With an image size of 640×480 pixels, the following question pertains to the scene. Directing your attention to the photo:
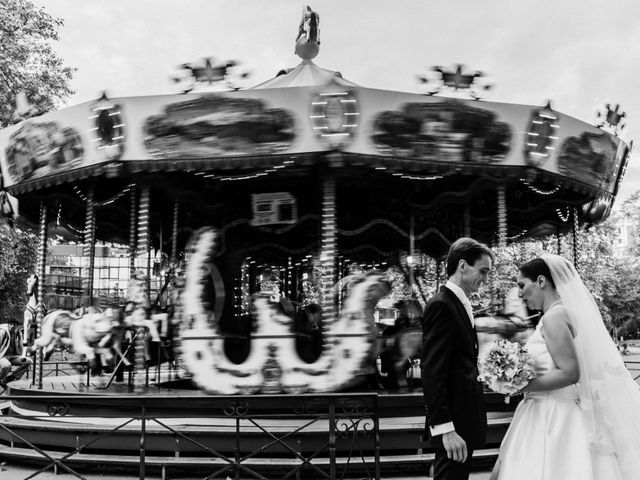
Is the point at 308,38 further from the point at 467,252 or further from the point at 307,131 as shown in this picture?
the point at 467,252

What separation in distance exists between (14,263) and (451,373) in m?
21.3

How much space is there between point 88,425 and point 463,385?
5176 mm

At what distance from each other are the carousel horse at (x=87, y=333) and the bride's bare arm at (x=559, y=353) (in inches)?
253

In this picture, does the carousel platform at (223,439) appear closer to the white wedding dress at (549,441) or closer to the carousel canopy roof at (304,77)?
the white wedding dress at (549,441)

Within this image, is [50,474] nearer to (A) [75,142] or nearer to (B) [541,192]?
(A) [75,142]

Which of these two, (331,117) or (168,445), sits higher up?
(331,117)

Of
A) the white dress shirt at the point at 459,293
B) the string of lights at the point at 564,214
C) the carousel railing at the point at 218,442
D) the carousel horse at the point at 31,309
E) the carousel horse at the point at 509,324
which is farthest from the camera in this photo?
the carousel horse at the point at 31,309

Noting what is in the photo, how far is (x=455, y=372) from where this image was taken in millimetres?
2875

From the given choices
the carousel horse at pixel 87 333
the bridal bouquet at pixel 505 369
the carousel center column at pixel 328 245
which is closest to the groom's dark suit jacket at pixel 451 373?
the bridal bouquet at pixel 505 369

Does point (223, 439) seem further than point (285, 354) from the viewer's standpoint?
No

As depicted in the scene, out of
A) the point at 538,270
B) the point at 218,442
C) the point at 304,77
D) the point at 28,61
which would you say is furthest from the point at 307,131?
the point at 28,61

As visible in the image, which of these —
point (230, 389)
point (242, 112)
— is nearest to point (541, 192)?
point (242, 112)

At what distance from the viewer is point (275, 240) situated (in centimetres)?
1392

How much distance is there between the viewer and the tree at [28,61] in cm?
1867
